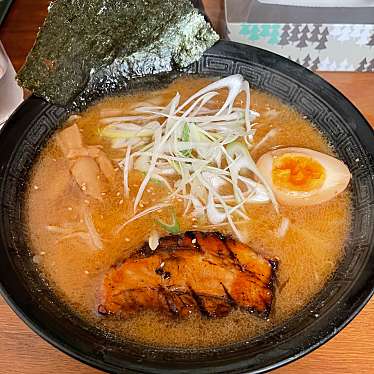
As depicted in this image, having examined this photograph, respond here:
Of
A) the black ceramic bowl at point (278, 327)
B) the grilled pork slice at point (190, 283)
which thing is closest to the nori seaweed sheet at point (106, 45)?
the black ceramic bowl at point (278, 327)

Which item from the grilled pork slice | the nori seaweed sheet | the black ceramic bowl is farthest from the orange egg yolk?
the nori seaweed sheet

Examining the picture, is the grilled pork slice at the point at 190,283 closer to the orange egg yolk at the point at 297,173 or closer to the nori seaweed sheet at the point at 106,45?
the orange egg yolk at the point at 297,173

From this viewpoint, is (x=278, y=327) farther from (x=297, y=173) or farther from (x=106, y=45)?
(x=106, y=45)

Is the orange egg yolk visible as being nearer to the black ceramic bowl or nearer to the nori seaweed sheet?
the black ceramic bowl

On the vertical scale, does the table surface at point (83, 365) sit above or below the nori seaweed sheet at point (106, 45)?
below

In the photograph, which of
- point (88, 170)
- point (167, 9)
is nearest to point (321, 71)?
point (167, 9)

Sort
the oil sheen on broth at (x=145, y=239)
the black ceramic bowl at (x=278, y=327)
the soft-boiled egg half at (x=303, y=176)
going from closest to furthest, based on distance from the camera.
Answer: the black ceramic bowl at (x=278, y=327) < the oil sheen on broth at (x=145, y=239) < the soft-boiled egg half at (x=303, y=176)
